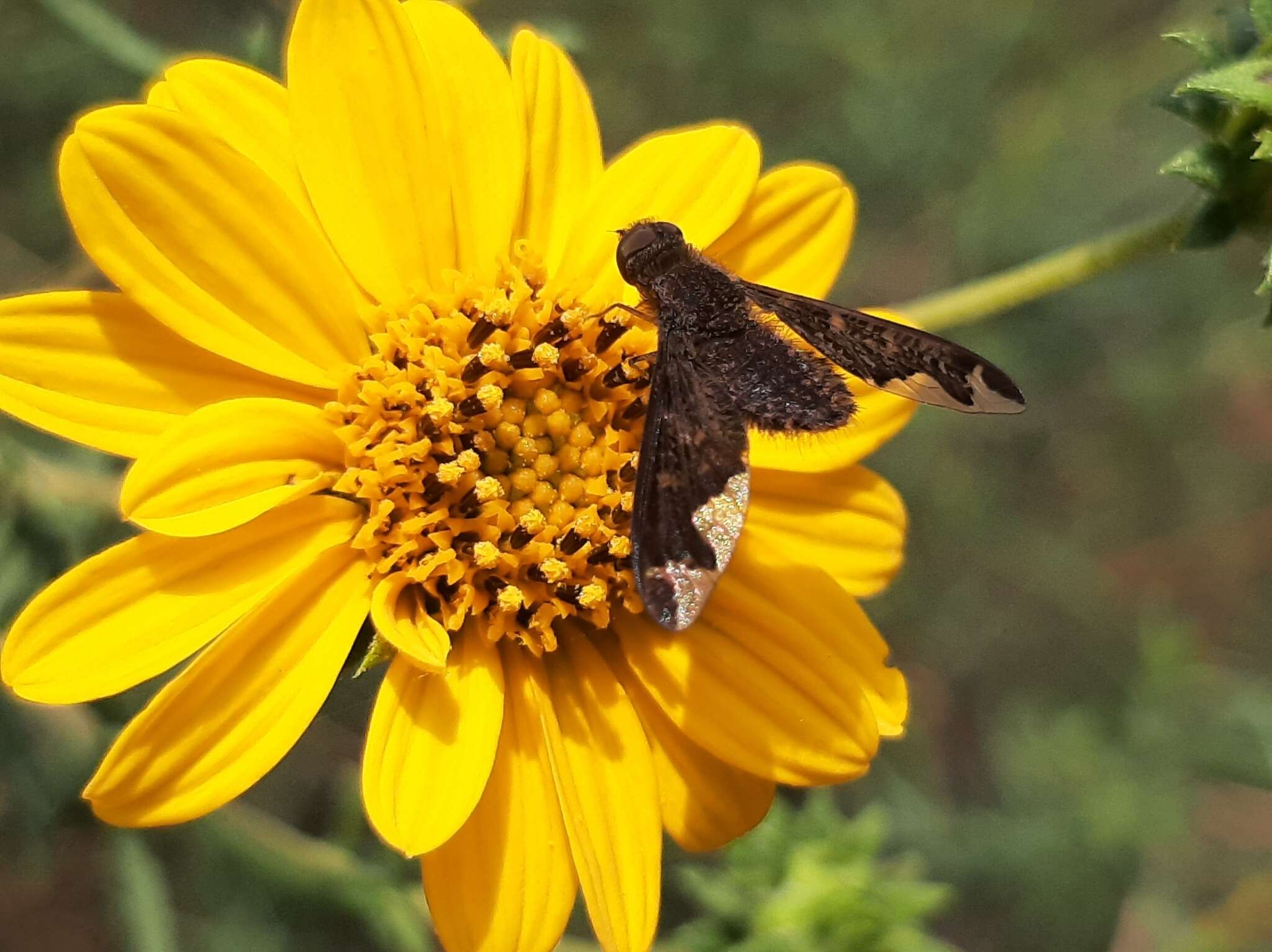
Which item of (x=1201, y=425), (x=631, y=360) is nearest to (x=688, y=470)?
(x=631, y=360)

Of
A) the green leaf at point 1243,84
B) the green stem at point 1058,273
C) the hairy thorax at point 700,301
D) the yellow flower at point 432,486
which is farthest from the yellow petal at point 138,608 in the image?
the green leaf at point 1243,84

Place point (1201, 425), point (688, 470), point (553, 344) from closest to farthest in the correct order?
1. point (688, 470)
2. point (553, 344)
3. point (1201, 425)

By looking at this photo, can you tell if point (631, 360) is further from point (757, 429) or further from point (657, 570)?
point (657, 570)

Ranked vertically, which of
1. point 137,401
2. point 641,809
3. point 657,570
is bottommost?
point 641,809

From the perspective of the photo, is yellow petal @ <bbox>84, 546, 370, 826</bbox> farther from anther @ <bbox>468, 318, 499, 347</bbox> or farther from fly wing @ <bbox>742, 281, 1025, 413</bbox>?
fly wing @ <bbox>742, 281, 1025, 413</bbox>

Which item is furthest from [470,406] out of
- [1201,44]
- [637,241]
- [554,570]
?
[1201,44]

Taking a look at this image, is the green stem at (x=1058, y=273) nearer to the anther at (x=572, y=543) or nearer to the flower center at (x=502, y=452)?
the flower center at (x=502, y=452)
